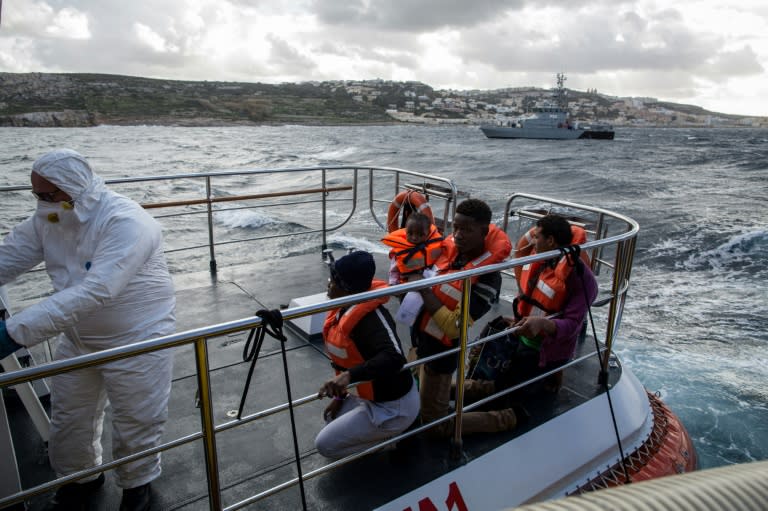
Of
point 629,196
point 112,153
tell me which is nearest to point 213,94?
point 112,153

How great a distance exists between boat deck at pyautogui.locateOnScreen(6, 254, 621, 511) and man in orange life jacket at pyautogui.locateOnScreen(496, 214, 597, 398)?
1.20 feet

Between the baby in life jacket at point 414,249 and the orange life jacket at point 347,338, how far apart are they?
998mm

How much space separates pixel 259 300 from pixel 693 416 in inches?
239

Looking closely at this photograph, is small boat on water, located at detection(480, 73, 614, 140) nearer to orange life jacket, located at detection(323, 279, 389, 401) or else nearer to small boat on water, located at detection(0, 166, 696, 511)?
small boat on water, located at detection(0, 166, 696, 511)

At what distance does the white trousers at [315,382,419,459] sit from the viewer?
274cm

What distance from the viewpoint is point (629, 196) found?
25797 millimetres

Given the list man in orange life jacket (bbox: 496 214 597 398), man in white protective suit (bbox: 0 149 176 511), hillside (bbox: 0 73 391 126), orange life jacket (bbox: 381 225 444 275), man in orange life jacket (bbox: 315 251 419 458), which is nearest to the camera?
man in white protective suit (bbox: 0 149 176 511)

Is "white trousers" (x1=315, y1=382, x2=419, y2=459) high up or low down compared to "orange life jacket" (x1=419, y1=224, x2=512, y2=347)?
down

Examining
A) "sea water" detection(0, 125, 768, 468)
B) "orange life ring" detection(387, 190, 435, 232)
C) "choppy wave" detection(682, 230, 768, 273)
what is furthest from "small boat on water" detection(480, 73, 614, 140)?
"orange life ring" detection(387, 190, 435, 232)

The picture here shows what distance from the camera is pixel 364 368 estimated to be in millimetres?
2445

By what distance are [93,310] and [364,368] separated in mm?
1200

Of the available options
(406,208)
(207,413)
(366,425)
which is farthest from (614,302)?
(207,413)

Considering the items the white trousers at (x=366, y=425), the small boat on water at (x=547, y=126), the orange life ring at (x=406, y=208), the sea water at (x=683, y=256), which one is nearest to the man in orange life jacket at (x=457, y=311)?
the white trousers at (x=366, y=425)

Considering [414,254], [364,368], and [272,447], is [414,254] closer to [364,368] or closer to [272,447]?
[364,368]
